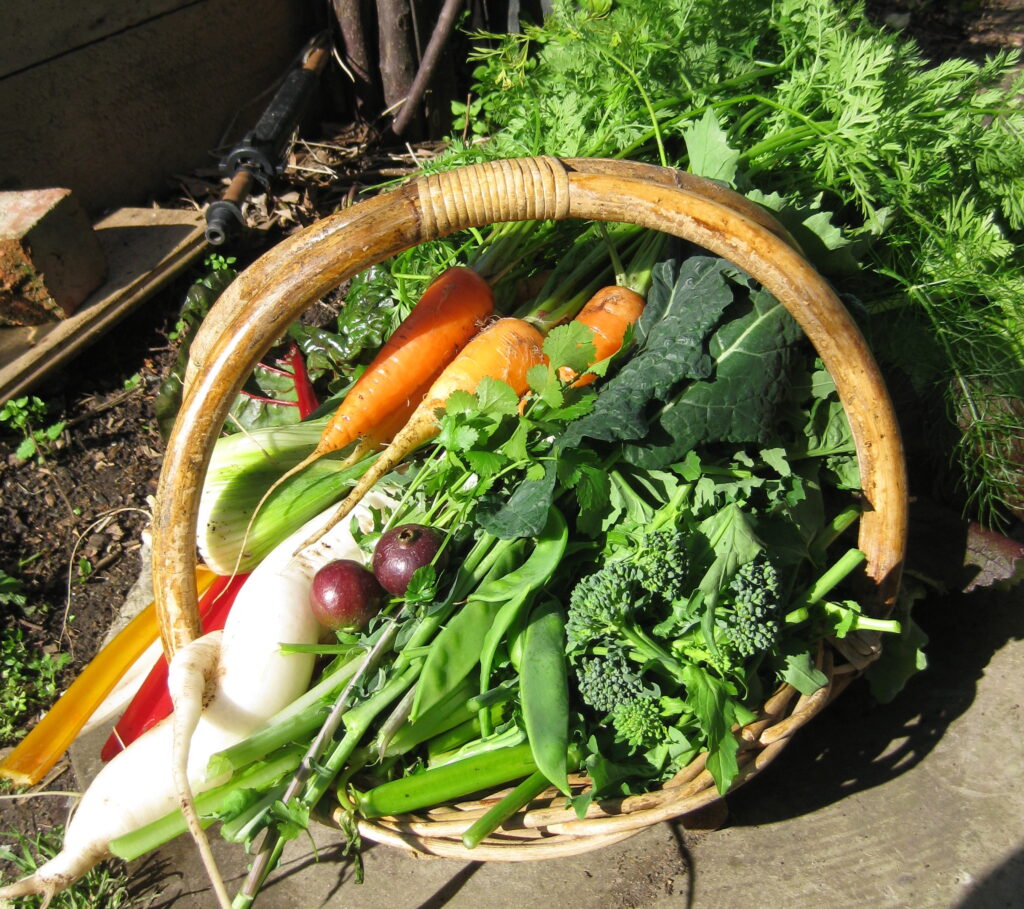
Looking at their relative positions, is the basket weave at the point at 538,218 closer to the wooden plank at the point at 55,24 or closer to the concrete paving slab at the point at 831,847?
the concrete paving slab at the point at 831,847

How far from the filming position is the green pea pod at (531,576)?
142 cm

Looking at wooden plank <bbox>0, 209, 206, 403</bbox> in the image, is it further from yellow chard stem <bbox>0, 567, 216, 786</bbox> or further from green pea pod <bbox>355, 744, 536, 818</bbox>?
green pea pod <bbox>355, 744, 536, 818</bbox>

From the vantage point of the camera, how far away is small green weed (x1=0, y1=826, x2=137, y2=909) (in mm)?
1815

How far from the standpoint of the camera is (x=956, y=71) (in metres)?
2.02

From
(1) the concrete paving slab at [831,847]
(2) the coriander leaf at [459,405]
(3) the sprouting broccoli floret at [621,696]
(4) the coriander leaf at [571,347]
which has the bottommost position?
(1) the concrete paving slab at [831,847]

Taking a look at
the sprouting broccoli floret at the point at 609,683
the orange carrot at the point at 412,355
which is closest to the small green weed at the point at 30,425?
the orange carrot at the point at 412,355

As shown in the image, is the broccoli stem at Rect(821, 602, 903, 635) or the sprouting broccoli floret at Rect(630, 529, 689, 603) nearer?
the sprouting broccoli floret at Rect(630, 529, 689, 603)

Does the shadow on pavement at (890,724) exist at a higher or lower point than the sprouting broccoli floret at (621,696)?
lower

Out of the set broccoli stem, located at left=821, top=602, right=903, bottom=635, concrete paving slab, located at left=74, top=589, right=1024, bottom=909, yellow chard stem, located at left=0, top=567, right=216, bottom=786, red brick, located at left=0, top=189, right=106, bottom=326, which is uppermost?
red brick, located at left=0, top=189, right=106, bottom=326

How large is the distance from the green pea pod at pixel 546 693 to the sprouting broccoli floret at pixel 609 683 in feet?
0.15

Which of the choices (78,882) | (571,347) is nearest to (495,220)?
(571,347)

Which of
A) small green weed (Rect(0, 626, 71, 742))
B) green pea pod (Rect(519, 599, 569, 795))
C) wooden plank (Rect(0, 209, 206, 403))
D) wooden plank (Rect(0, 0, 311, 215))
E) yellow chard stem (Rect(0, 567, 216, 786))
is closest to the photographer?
green pea pod (Rect(519, 599, 569, 795))

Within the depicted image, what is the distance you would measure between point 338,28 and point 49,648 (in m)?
3.03

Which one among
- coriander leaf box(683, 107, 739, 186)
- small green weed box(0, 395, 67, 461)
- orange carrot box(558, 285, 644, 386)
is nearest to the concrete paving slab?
orange carrot box(558, 285, 644, 386)
